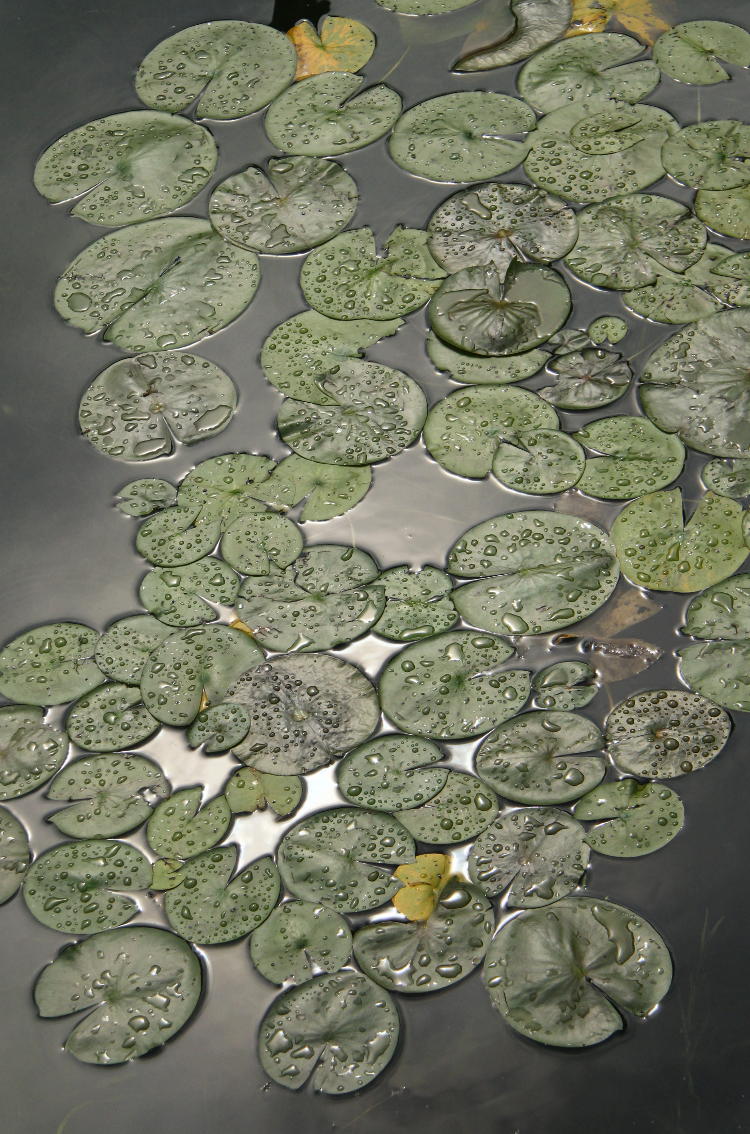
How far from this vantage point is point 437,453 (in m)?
1.83

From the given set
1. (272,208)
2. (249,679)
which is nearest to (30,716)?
(249,679)

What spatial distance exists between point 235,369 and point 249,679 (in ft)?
2.01

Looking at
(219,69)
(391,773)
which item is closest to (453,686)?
(391,773)

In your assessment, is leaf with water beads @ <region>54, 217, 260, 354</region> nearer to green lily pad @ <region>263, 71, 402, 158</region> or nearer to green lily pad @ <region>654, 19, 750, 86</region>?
green lily pad @ <region>263, 71, 402, 158</region>

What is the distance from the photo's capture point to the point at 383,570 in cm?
172

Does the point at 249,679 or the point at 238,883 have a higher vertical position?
the point at 249,679

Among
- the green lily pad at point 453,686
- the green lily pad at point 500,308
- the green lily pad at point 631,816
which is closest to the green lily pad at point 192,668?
the green lily pad at point 453,686

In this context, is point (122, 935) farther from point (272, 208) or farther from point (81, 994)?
point (272, 208)

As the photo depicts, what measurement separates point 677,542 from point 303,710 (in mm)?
644

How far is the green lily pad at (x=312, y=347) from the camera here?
1.90m

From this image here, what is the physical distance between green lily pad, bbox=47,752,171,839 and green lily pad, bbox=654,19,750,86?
1.76m

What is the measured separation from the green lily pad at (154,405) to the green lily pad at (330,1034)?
93cm

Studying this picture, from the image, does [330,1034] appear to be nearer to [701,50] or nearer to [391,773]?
[391,773]

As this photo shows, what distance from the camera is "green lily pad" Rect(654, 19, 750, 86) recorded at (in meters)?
2.25
